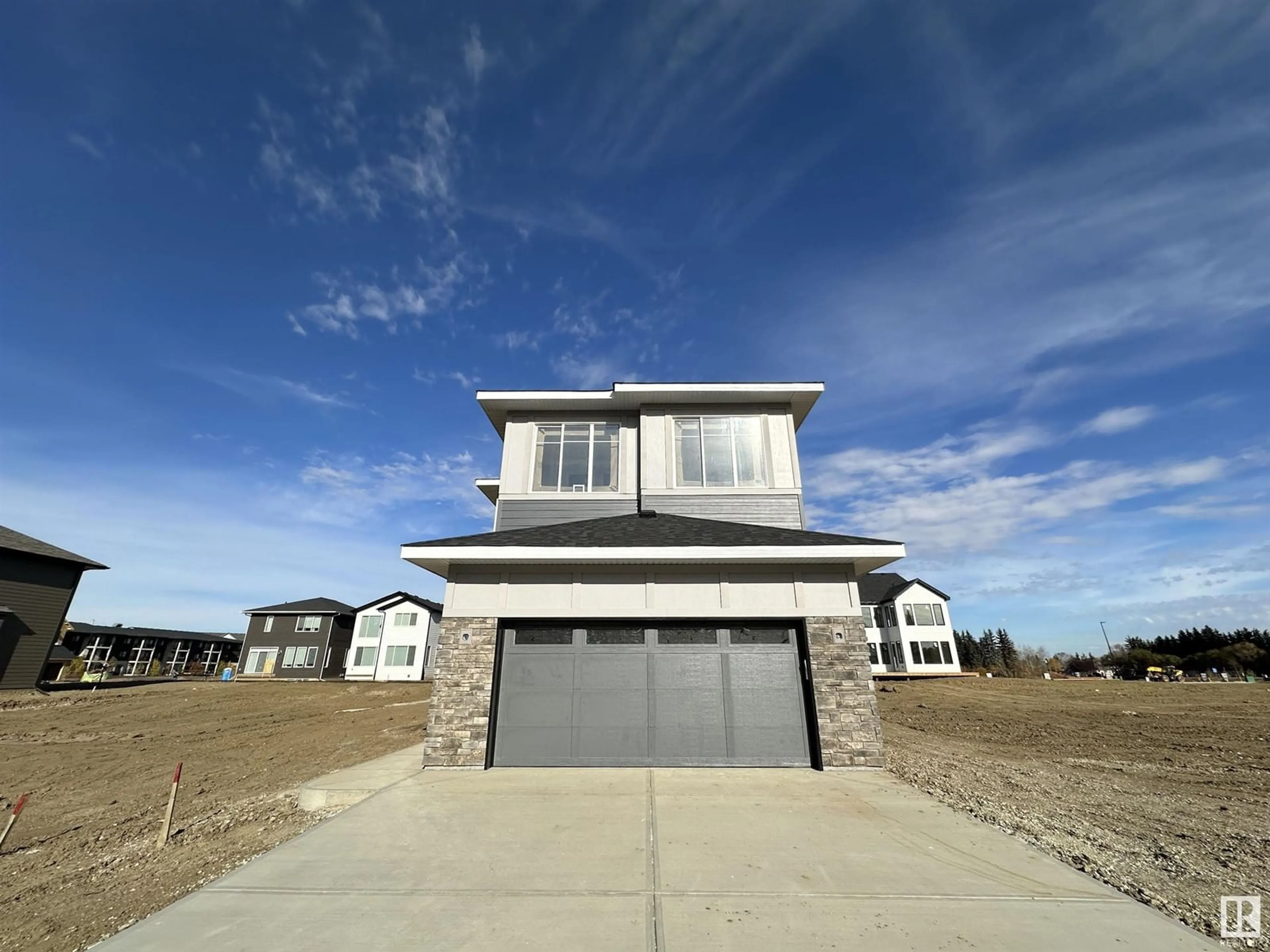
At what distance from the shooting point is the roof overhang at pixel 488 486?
1516cm

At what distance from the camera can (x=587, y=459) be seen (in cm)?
1290

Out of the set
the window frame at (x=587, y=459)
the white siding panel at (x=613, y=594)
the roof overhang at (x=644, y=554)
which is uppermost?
the window frame at (x=587, y=459)

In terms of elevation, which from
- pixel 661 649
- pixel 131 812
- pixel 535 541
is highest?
pixel 535 541

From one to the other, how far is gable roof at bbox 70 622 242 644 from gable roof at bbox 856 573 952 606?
64.3m

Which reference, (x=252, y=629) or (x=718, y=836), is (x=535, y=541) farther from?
(x=252, y=629)

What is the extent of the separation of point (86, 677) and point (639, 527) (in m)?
46.0

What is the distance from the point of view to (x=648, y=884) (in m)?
4.38

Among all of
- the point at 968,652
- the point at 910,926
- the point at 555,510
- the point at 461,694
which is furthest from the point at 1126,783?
the point at 968,652

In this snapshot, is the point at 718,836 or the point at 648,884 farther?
the point at 718,836

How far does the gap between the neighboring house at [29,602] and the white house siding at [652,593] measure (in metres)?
30.1

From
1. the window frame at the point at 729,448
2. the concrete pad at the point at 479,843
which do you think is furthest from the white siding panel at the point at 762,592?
the concrete pad at the point at 479,843

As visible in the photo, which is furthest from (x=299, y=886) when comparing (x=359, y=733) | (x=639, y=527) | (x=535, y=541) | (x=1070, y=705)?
(x=1070, y=705)

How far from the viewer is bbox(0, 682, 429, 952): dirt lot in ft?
16.1

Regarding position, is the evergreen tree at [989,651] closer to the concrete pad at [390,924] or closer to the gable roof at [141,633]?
the concrete pad at [390,924]
